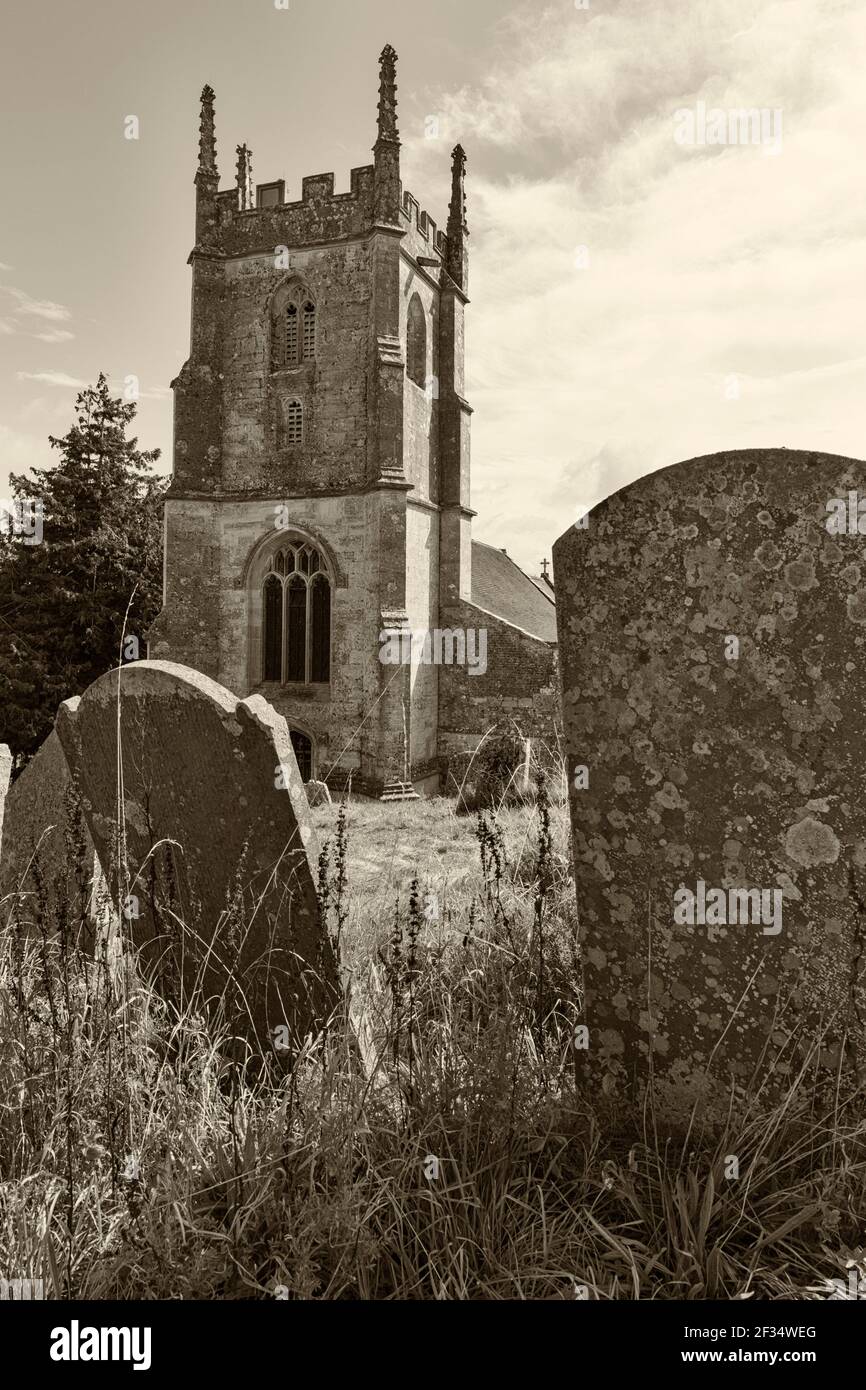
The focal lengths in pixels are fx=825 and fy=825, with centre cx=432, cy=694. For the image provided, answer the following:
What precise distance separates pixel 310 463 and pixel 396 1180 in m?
19.4

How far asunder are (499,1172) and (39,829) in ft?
11.6

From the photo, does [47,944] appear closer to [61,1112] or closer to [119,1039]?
[119,1039]

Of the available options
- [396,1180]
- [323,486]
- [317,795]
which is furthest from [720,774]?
[323,486]

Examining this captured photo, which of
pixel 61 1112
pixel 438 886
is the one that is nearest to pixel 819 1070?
pixel 61 1112

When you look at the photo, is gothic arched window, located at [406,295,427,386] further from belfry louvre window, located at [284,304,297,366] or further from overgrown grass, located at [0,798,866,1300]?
overgrown grass, located at [0,798,866,1300]

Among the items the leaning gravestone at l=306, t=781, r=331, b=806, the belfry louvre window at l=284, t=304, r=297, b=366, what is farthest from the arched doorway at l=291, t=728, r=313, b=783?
the belfry louvre window at l=284, t=304, r=297, b=366

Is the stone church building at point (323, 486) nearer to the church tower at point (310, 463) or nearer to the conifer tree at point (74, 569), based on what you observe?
the church tower at point (310, 463)

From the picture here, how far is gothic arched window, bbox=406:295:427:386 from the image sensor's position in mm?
21250

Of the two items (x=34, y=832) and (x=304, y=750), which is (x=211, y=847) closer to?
(x=34, y=832)

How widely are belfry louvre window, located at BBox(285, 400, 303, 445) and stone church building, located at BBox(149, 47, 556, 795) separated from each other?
0.03 m

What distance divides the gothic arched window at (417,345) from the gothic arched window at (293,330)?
2582 mm

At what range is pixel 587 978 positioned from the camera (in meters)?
2.44

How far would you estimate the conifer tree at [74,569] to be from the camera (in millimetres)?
22469

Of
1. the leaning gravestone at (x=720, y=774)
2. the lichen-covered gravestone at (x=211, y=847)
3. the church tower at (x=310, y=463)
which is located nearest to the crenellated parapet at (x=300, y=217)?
the church tower at (x=310, y=463)
